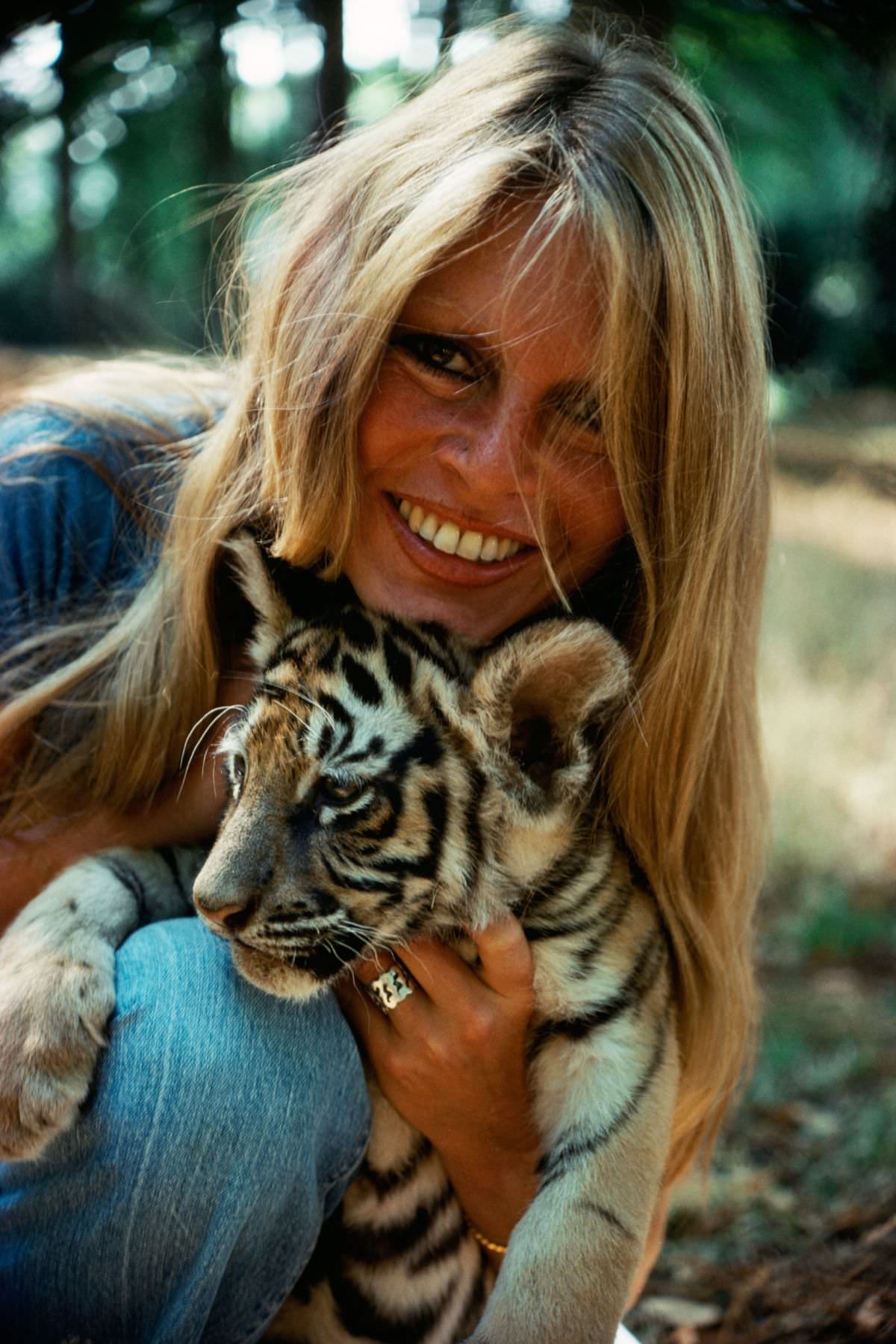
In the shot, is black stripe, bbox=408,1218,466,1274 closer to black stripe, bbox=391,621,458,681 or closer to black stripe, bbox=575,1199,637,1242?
black stripe, bbox=575,1199,637,1242

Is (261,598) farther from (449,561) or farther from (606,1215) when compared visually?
(606,1215)

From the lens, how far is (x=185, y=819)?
2105 millimetres

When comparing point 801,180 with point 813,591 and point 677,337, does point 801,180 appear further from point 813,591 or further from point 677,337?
point 677,337

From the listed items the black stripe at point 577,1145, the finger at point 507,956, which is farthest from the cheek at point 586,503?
the black stripe at point 577,1145

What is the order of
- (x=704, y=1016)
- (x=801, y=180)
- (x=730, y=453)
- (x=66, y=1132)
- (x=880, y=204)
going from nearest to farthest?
(x=66, y=1132), (x=730, y=453), (x=704, y=1016), (x=880, y=204), (x=801, y=180)

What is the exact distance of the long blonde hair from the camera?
1.76 m

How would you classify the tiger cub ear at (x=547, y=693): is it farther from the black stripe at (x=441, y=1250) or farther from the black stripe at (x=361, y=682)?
the black stripe at (x=441, y=1250)

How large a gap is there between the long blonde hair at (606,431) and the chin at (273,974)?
0.47m

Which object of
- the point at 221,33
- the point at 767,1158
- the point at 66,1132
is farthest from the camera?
the point at 221,33

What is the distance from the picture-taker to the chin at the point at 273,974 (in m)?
1.69

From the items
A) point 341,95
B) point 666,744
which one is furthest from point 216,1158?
point 341,95

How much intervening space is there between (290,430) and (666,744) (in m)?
0.80

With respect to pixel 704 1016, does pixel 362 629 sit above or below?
above

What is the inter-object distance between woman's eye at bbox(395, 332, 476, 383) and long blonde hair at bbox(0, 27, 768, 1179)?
8 centimetres
